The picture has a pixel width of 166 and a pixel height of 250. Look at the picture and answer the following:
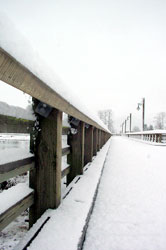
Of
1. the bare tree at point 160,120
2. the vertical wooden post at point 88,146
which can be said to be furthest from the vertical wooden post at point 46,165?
the bare tree at point 160,120

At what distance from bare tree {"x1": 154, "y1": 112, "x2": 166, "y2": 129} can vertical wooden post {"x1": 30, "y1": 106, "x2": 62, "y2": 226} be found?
81779mm

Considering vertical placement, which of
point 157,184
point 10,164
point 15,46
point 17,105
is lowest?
point 157,184

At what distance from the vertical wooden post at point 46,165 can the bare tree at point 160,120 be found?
81779 millimetres

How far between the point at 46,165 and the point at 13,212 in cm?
42

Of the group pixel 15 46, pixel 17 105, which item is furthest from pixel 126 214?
pixel 15 46

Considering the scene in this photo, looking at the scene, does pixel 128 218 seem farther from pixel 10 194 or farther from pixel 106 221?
pixel 10 194

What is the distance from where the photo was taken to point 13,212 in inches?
42.1

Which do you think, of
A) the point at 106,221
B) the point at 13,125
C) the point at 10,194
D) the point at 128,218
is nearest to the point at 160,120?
the point at 128,218

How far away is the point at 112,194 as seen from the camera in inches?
87.0

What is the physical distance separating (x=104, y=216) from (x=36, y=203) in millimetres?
720

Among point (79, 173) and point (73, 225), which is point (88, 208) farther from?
point (79, 173)

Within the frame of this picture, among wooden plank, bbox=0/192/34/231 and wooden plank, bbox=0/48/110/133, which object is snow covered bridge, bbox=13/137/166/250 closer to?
wooden plank, bbox=0/192/34/231

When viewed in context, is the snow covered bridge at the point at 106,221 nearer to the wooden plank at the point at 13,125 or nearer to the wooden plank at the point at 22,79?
the wooden plank at the point at 13,125

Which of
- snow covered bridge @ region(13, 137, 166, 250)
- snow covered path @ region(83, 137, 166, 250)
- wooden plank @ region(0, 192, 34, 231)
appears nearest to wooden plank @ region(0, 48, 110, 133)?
wooden plank @ region(0, 192, 34, 231)
